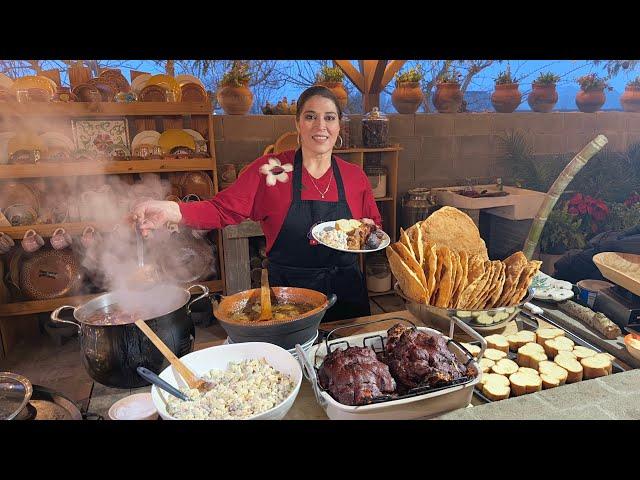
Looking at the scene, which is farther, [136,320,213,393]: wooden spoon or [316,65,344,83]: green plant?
[316,65,344,83]: green plant

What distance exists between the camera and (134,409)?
103cm

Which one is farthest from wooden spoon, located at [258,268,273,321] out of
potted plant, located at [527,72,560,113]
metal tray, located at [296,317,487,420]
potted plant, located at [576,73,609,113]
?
potted plant, located at [576,73,609,113]

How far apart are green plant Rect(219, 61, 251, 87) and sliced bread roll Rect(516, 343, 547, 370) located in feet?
8.95

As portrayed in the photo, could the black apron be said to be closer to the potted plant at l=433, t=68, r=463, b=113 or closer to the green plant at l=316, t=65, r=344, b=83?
the green plant at l=316, t=65, r=344, b=83

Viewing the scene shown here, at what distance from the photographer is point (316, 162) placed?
6.45 ft

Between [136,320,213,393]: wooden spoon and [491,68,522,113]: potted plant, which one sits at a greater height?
[491,68,522,113]: potted plant

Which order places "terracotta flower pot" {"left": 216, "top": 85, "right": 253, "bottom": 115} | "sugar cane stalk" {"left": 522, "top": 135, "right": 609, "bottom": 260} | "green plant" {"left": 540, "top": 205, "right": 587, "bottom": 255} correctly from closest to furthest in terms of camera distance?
1. "sugar cane stalk" {"left": 522, "top": 135, "right": 609, "bottom": 260}
2. "terracotta flower pot" {"left": 216, "top": 85, "right": 253, "bottom": 115}
3. "green plant" {"left": 540, "top": 205, "right": 587, "bottom": 255}

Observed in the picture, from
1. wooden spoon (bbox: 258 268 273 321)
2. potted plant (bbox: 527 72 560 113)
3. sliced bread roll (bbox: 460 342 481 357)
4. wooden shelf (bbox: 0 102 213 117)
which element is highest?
potted plant (bbox: 527 72 560 113)

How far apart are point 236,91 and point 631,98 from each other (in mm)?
4046

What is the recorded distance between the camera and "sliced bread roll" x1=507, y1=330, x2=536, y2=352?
128 cm

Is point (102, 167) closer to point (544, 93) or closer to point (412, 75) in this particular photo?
point (412, 75)

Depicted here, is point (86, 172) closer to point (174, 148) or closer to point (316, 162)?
point (174, 148)

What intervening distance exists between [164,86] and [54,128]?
75cm

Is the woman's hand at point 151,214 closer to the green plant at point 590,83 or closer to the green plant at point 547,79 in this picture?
the green plant at point 547,79
